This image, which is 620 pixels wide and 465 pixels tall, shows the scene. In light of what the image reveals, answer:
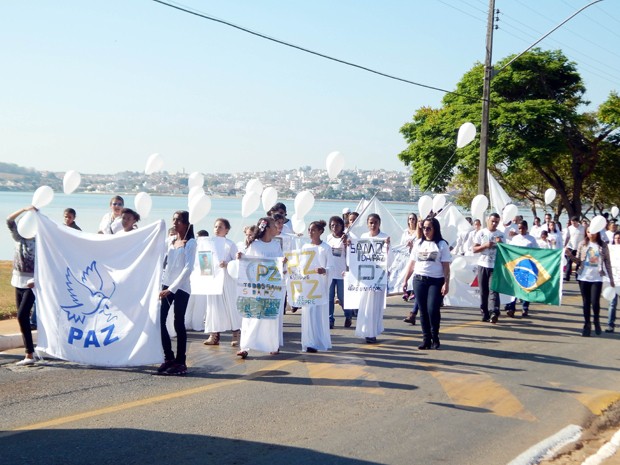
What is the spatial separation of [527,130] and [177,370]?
27466 millimetres

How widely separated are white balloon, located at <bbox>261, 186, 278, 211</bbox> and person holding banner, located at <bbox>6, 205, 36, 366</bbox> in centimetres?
548

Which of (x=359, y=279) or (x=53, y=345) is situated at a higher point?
(x=359, y=279)

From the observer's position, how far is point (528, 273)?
13.5 meters

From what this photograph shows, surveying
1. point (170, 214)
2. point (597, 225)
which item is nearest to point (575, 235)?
point (597, 225)

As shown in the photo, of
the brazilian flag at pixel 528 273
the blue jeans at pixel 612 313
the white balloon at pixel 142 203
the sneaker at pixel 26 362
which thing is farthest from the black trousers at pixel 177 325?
the blue jeans at pixel 612 313

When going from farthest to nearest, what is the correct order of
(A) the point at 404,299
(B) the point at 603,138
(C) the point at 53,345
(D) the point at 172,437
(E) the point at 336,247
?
1. (B) the point at 603,138
2. (A) the point at 404,299
3. (E) the point at 336,247
4. (C) the point at 53,345
5. (D) the point at 172,437

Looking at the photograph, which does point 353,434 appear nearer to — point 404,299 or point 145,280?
point 145,280

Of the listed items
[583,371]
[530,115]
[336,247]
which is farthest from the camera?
[530,115]

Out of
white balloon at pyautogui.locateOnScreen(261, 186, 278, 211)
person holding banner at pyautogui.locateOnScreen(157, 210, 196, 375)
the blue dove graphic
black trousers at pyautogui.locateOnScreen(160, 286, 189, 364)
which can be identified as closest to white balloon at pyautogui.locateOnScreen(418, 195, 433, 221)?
white balloon at pyautogui.locateOnScreen(261, 186, 278, 211)

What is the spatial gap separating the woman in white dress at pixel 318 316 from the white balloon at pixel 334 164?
2.25m

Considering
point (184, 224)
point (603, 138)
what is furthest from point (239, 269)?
point (603, 138)

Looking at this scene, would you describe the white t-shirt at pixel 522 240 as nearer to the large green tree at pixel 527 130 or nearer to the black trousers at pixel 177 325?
the black trousers at pixel 177 325

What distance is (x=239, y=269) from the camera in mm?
9758

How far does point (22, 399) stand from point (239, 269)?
3272mm
